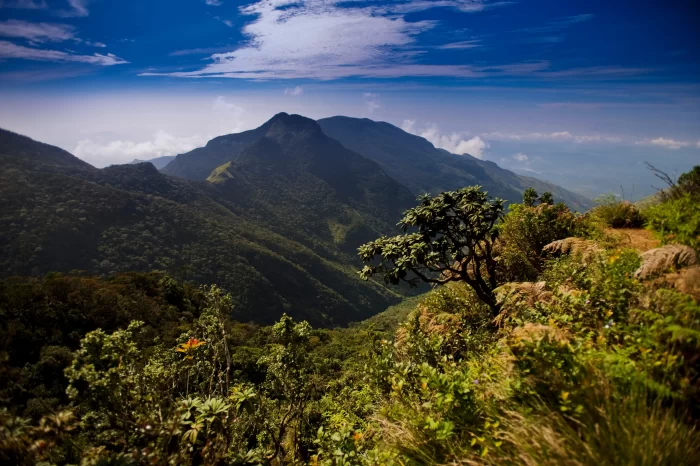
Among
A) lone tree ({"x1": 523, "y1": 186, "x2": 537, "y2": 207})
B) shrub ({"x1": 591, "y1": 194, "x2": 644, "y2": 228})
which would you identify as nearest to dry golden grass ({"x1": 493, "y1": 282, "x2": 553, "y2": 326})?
shrub ({"x1": 591, "y1": 194, "x2": 644, "y2": 228})

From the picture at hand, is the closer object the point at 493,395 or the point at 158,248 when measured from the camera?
the point at 493,395

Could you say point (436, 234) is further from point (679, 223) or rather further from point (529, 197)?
point (529, 197)

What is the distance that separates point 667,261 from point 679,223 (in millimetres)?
2292

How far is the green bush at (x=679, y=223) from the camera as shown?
193 inches

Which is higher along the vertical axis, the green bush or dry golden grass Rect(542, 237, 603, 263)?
the green bush

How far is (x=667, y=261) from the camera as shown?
3926mm

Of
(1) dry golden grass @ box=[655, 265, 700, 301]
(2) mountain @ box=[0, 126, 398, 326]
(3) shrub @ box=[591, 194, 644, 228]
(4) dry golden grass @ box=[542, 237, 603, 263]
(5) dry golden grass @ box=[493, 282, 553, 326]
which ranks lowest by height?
(2) mountain @ box=[0, 126, 398, 326]

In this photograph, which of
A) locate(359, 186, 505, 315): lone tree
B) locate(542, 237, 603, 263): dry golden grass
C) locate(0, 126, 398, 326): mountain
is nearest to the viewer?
locate(542, 237, 603, 263): dry golden grass

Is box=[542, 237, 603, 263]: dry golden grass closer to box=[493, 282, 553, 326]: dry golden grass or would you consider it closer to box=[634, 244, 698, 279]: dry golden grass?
box=[493, 282, 553, 326]: dry golden grass

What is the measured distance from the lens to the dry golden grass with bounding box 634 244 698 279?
3.96 m

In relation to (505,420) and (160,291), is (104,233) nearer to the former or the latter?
(160,291)

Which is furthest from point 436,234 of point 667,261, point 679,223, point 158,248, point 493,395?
point 158,248

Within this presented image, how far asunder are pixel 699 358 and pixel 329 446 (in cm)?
418

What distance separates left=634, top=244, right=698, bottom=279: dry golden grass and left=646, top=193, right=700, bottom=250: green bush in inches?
35.8
